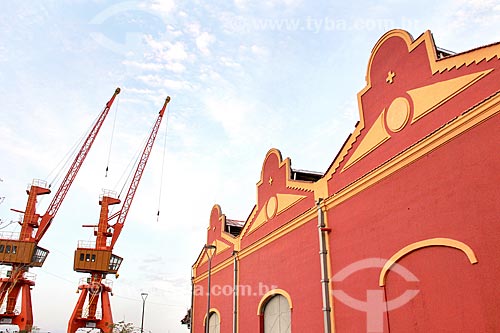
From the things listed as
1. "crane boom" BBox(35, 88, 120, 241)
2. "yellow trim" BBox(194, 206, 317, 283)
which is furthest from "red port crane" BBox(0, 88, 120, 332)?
"yellow trim" BBox(194, 206, 317, 283)

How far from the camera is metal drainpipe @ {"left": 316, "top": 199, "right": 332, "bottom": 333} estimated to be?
1400 cm

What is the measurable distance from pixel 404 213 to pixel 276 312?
866 cm

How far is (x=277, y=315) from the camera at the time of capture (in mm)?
17875

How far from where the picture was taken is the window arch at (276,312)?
17.0 metres

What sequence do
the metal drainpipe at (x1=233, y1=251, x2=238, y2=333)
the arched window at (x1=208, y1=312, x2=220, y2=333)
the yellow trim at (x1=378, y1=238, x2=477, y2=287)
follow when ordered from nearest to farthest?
the yellow trim at (x1=378, y1=238, x2=477, y2=287) → the metal drainpipe at (x1=233, y1=251, x2=238, y2=333) → the arched window at (x1=208, y1=312, x2=220, y2=333)

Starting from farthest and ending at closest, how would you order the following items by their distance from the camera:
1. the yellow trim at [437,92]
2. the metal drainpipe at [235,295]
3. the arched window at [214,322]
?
1. the arched window at [214,322]
2. the metal drainpipe at [235,295]
3. the yellow trim at [437,92]

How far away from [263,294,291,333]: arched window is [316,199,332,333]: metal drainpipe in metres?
3.16

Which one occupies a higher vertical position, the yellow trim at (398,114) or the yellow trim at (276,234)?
the yellow trim at (398,114)

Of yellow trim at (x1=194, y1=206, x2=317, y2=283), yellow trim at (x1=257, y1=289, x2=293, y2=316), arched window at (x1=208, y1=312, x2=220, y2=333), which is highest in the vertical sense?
yellow trim at (x1=194, y1=206, x2=317, y2=283)

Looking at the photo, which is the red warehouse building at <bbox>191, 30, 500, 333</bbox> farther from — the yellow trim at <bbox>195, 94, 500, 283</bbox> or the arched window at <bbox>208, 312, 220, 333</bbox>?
the arched window at <bbox>208, 312, 220, 333</bbox>

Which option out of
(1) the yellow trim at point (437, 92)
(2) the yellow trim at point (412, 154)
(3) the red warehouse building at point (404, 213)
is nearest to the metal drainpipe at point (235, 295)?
(3) the red warehouse building at point (404, 213)

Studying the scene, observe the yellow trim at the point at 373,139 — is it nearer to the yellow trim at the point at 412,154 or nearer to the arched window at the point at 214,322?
the yellow trim at the point at 412,154

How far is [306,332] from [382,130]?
305 inches

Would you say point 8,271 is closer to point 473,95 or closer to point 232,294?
point 232,294
